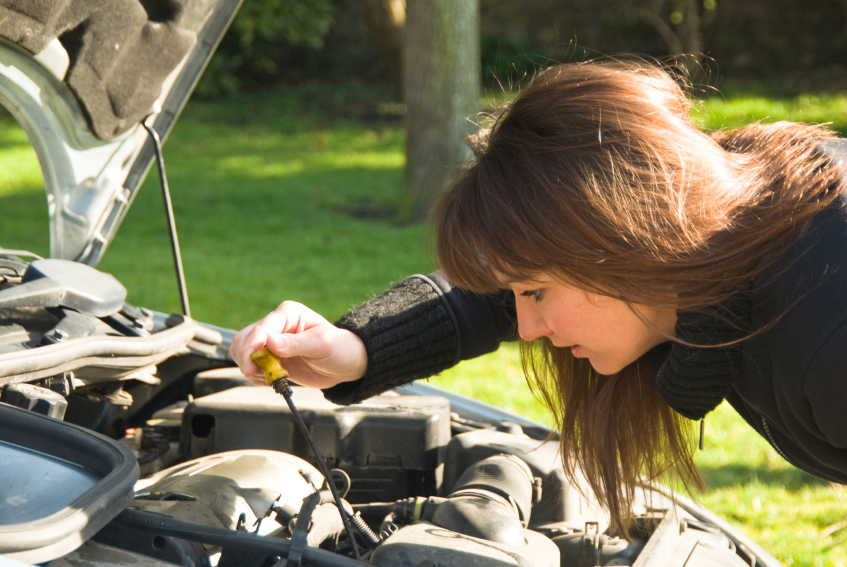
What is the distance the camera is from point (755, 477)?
122 inches

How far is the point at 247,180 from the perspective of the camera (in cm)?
851

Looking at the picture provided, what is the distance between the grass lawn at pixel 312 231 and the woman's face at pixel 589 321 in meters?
0.30

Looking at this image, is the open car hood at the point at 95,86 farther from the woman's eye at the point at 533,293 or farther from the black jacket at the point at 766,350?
the woman's eye at the point at 533,293

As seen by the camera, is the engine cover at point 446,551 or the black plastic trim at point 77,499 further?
the engine cover at point 446,551

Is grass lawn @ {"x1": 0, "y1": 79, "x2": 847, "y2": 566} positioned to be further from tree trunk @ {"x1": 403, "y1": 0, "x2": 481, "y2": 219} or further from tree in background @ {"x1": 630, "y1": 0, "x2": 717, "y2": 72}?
tree in background @ {"x1": 630, "y1": 0, "x2": 717, "y2": 72}

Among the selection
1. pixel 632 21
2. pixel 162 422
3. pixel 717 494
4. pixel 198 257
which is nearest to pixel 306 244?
pixel 198 257

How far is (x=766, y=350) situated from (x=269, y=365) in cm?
86

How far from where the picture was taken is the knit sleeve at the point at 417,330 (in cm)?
167

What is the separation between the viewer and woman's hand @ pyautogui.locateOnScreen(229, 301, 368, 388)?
151cm

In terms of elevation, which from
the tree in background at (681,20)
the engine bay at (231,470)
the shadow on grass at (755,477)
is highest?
the tree in background at (681,20)

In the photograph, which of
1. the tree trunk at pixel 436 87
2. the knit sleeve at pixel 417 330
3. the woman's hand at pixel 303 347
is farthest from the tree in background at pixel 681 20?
the woman's hand at pixel 303 347

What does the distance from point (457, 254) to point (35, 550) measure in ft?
2.39

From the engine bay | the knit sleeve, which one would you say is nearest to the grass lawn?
the knit sleeve

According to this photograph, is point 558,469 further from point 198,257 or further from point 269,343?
point 198,257
